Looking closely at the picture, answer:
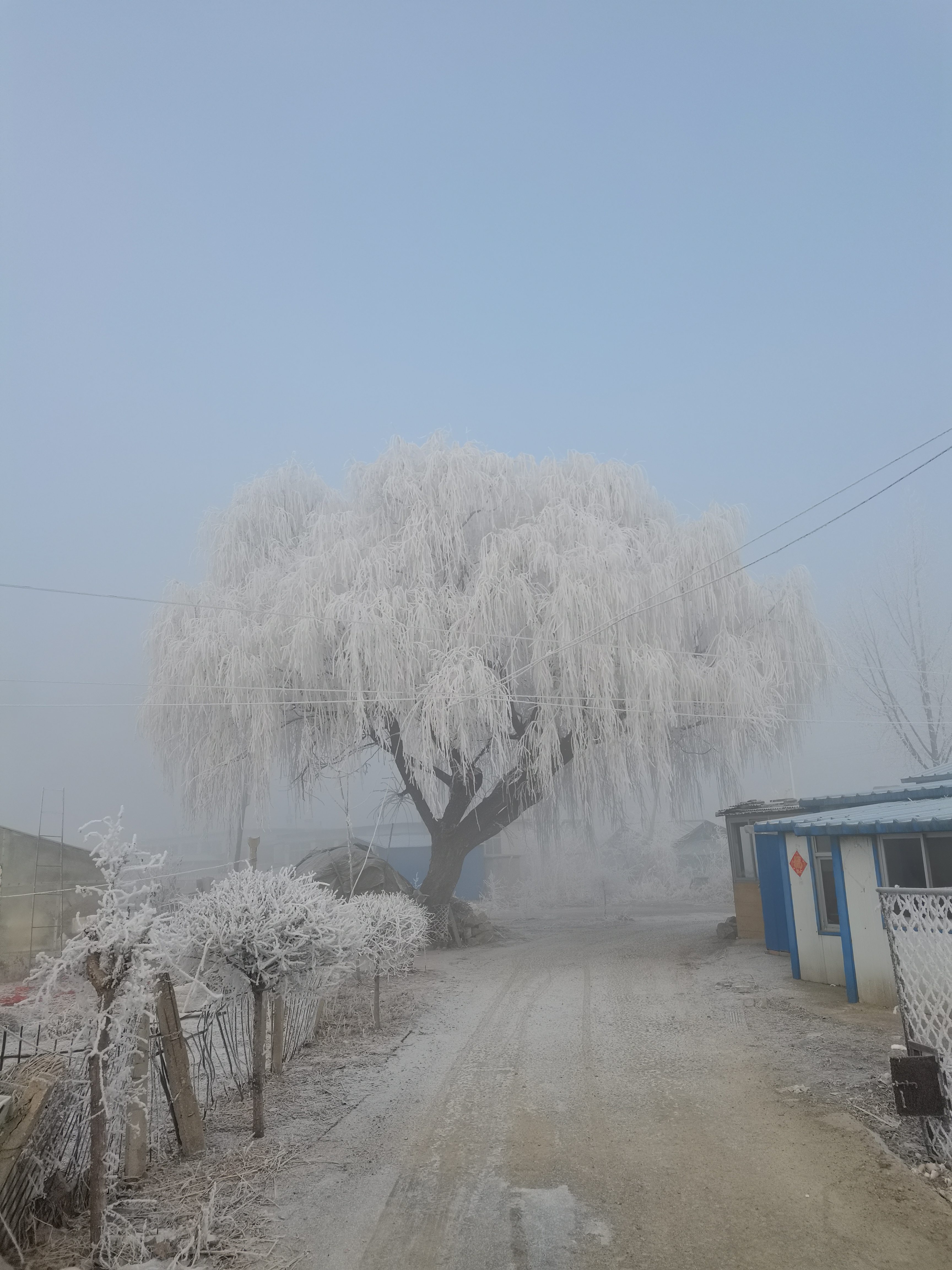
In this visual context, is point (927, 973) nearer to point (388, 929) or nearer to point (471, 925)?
point (388, 929)

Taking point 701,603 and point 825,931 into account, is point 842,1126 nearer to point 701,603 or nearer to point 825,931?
point 825,931

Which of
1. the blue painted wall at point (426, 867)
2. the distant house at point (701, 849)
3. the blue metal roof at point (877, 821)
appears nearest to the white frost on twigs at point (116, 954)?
the blue metal roof at point (877, 821)

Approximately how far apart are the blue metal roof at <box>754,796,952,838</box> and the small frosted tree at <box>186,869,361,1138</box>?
22.2ft

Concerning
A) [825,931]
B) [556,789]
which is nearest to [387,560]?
[556,789]

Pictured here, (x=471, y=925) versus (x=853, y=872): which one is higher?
(x=853, y=872)

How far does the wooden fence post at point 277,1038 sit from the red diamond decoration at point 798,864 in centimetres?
800

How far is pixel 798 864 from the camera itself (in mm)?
12258

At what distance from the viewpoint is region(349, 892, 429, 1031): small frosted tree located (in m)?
9.80

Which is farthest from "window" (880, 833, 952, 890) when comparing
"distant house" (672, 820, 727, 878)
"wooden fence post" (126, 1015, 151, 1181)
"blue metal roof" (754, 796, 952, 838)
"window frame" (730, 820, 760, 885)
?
"distant house" (672, 820, 727, 878)

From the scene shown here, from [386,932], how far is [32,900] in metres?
9.48

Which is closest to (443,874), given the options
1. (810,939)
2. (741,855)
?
(741,855)

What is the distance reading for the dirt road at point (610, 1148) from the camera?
433cm

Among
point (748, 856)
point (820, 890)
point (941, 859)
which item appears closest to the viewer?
point (941, 859)

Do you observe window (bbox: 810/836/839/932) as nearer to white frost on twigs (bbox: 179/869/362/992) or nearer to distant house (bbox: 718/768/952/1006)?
distant house (bbox: 718/768/952/1006)
